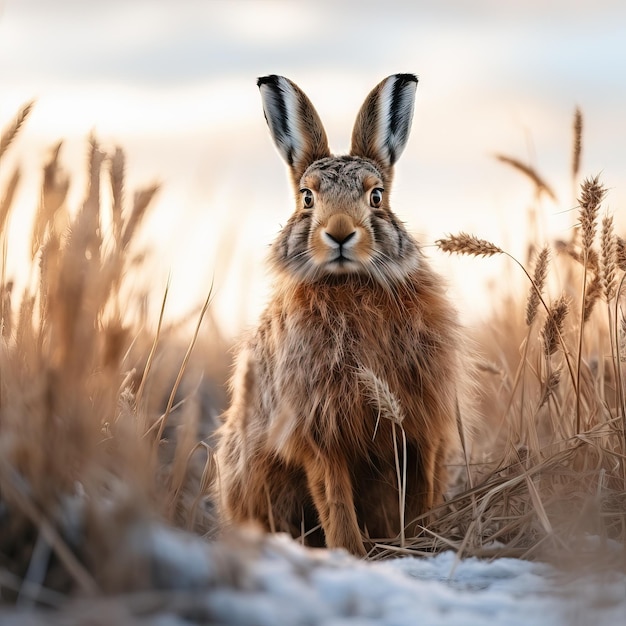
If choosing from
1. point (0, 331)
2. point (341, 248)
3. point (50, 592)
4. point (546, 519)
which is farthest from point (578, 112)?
point (50, 592)

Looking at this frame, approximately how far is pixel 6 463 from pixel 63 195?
3.64 ft

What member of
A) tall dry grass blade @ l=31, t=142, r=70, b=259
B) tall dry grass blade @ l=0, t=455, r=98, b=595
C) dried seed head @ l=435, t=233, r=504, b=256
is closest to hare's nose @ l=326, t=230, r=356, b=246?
dried seed head @ l=435, t=233, r=504, b=256

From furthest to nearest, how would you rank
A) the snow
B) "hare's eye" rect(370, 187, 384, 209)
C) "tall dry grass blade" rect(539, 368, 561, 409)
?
"hare's eye" rect(370, 187, 384, 209) → "tall dry grass blade" rect(539, 368, 561, 409) → the snow

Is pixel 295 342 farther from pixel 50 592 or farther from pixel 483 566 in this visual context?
pixel 50 592

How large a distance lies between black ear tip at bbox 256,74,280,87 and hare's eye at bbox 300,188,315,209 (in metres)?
0.65

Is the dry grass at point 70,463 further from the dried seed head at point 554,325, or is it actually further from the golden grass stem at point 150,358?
the dried seed head at point 554,325

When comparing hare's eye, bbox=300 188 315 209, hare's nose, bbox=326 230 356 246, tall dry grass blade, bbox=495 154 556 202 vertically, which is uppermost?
tall dry grass blade, bbox=495 154 556 202

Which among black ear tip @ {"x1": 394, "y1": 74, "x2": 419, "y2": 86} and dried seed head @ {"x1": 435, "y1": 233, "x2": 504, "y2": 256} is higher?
black ear tip @ {"x1": 394, "y1": 74, "x2": 419, "y2": 86}

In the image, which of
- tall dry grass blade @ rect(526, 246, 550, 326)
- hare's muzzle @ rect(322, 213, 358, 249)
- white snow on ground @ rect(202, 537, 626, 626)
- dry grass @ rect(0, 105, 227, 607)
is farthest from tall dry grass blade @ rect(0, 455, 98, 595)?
tall dry grass blade @ rect(526, 246, 550, 326)

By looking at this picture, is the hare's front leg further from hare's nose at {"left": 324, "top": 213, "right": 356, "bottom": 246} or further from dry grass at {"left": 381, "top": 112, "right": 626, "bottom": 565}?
hare's nose at {"left": 324, "top": 213, "right": 356, "bottom": 246}

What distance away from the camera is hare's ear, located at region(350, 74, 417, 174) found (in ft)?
15.1

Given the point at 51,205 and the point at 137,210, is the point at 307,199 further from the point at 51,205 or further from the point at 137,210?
the point at 51,205

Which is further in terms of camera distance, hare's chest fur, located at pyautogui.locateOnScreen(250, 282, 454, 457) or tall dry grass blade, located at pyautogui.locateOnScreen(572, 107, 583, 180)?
tall dry grass blade, located at pyautogui.locateOnScreen(572, 107, 583, 180)

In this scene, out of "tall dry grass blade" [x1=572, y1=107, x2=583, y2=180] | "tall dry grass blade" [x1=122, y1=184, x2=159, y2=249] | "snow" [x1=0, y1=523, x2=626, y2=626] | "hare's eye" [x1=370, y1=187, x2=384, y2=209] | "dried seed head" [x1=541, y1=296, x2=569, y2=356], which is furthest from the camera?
"tall dry grass blade" [x1=572, y1=107, x2=583, y2=180]
